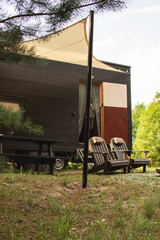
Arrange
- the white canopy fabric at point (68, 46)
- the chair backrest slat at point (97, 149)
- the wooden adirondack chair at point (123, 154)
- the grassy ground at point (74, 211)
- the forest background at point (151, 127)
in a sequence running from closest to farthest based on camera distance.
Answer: the grassy ground at point (74, 211) → the chair backrest slat at point (97, 149) → the wooden adirondack chair at point (123, 154) → the white canopy fabric at point (68, 46) → the forest background at point (151, 127)

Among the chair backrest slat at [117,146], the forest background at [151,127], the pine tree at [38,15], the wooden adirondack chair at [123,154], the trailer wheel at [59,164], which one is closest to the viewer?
the pine tree at [38,15]

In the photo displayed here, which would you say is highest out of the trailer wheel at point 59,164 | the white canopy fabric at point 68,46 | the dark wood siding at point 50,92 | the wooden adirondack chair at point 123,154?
the white canopy fabric at point 68,46

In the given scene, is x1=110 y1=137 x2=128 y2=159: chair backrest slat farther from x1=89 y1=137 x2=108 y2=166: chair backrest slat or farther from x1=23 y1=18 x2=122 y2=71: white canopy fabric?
x1=23 y1=18 x2=122 y2=71: white canopy fabric

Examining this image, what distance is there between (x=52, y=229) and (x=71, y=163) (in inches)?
252

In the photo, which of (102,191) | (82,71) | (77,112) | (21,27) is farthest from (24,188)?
(82,71)

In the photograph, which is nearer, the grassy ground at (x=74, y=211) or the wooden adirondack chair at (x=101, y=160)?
the grassy ground at (x=74, y=211)

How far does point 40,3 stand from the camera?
13.1 ft

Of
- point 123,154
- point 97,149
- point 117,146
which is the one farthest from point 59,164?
point 123,154

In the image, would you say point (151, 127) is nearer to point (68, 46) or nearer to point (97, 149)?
point (68, 46)

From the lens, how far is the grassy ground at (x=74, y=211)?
264 cm

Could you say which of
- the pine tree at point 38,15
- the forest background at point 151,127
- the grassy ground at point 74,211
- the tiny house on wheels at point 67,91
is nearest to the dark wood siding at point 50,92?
the tiny house on wheels at point 67,91

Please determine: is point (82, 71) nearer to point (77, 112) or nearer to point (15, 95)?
point (77, 112)

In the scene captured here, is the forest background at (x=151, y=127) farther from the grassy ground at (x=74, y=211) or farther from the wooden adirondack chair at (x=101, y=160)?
the grassy ground at (x=74, y=211)

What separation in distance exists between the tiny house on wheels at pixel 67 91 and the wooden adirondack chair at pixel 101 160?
156 cm
